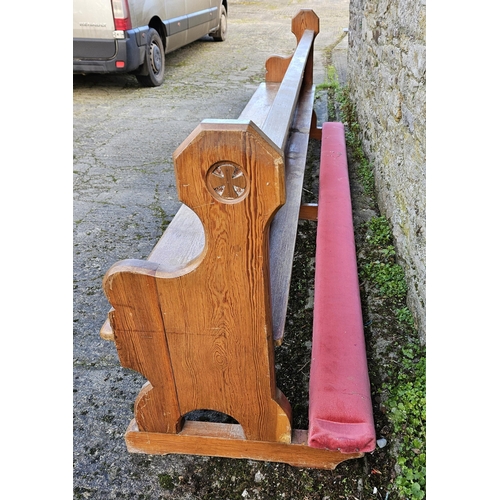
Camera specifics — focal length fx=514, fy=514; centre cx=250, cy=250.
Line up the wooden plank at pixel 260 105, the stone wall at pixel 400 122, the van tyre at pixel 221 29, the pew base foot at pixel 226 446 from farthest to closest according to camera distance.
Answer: the van tyre at pixel 221 29 → the wooden plank at pixel 260 105 → the stone wall at pixel 400 122 → the pew base foot at pixel 226 446

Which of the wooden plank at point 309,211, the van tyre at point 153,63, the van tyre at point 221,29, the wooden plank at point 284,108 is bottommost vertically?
the wooden plank at point 309,211

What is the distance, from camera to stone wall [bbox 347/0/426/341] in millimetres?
2428

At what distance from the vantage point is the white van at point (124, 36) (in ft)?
19.4

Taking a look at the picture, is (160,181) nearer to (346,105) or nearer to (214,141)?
(346,105)

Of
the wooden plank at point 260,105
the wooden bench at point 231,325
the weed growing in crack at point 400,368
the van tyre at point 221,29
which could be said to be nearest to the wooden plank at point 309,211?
the weed growing in crack at point 400,368

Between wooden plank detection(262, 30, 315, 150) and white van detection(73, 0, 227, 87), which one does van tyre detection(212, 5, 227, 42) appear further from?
wooden plank detection(262, 30, 315, 150)

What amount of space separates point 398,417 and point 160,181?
2908 millimetres

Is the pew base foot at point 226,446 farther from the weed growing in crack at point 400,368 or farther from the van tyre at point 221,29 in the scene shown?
the van tyre at point 221,29

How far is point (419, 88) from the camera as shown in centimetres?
249

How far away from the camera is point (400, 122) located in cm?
296

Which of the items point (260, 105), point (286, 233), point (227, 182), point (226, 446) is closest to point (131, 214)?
point (260, 105)

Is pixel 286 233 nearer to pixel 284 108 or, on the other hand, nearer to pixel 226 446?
pixel 284 108

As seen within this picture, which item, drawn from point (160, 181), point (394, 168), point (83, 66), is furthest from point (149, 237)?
point (83, 66)

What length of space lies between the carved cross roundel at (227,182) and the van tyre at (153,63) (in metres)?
5.82
